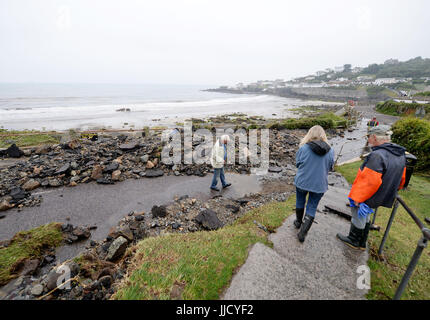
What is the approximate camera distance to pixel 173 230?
5770 mm

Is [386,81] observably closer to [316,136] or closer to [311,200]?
[316,136]

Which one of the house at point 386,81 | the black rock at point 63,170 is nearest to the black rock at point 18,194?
the black rock at point 63,170

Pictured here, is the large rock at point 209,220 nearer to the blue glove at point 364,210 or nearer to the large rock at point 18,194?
the blue glove at point 364,210

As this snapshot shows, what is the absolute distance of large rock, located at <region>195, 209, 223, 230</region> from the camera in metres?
5.82

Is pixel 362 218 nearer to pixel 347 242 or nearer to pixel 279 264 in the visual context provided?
pixel 347 242

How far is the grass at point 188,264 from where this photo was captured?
286cm

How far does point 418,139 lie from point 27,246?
53.1ft

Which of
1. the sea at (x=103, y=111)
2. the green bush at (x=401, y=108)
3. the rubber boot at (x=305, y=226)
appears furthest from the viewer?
the green bush at (x=401, y=108)

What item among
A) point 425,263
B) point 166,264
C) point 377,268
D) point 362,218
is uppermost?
point 362,218

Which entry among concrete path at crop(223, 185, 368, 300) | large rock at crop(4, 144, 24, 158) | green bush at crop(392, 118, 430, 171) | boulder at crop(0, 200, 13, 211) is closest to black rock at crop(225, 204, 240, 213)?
concrete path at crop(223, 185, 368, 300)

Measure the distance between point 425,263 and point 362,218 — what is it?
5.57 ft

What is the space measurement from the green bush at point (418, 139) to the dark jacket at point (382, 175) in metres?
9.31

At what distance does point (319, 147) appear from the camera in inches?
138
